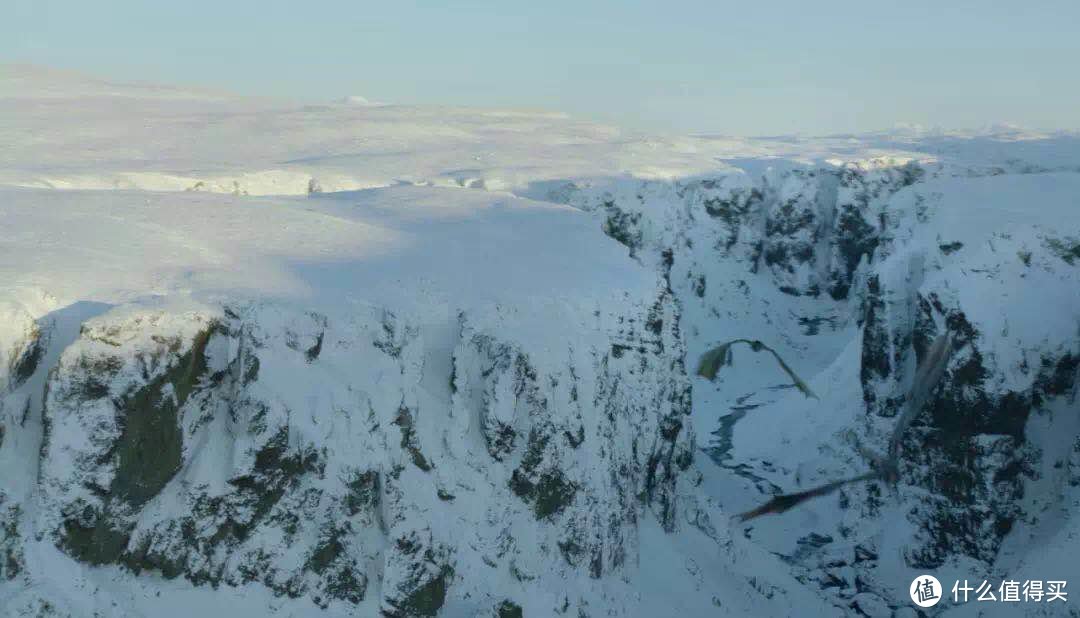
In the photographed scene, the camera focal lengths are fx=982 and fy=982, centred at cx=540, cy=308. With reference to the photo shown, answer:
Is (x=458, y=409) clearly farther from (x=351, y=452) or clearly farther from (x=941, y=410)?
(x=941, y=410)

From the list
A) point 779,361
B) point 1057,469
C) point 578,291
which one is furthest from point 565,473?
point 779,361

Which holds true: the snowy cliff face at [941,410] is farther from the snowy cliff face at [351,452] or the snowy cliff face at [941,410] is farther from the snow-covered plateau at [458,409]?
the snowy cliff face at [351,452]

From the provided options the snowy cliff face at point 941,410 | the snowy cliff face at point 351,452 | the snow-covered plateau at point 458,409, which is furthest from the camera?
the snowy cliff face at point 941,410

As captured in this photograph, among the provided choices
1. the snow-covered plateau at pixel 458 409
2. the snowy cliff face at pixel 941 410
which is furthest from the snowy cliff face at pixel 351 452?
the snowy cliff face at pixel 941 410

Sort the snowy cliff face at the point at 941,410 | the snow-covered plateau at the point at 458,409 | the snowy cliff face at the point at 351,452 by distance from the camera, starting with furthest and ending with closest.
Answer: the snowy cliff face at the point at 941,410 < the snow-covered plateau at the point at 458,409 < the snowy cliff face at the point at 351,452

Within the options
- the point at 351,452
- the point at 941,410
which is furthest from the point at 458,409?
the point at 941,410

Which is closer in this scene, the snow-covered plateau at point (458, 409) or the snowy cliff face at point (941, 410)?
the snow-covered plateau at point (458, 409)

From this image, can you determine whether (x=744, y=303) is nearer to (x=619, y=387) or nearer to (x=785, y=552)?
(x=785, y=552)

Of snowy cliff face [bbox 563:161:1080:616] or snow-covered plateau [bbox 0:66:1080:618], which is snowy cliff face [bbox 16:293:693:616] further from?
snowy cliff face [bbox 563:161:1080:616]
